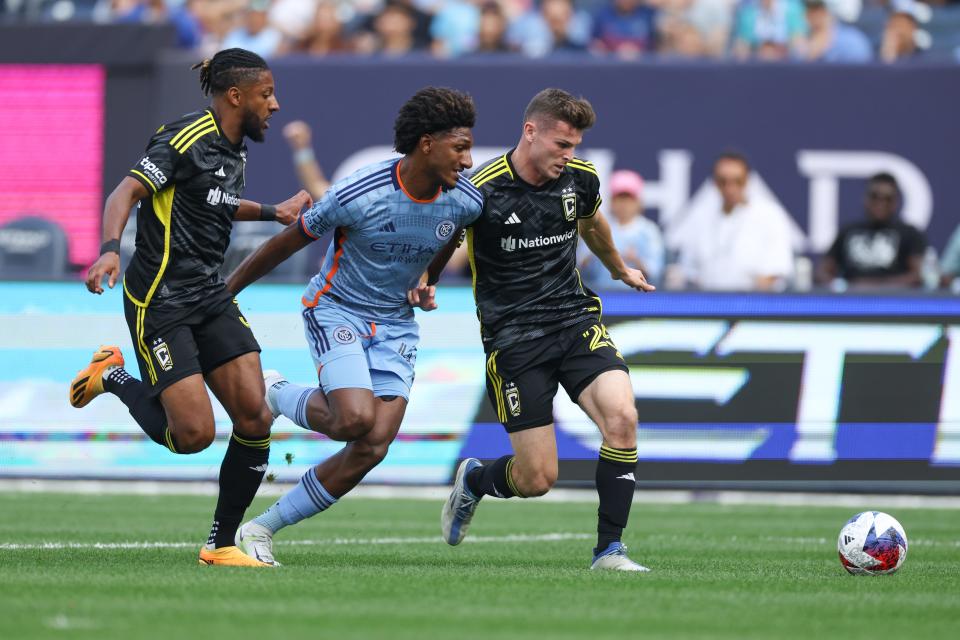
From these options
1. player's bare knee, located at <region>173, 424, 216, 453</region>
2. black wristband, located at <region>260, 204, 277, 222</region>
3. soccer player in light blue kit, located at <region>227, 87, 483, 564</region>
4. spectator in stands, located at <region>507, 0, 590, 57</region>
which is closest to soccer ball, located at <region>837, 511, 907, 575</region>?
soccer player in light blue kit, located at <region>227, 87, 483, 564</region>

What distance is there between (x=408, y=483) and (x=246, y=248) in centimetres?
337

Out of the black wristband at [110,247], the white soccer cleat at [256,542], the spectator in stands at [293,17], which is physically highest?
the spectator in stands at [293,17]

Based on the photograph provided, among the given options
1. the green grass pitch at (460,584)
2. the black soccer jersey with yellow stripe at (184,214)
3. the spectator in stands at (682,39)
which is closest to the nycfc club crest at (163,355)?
the black soccer jersey with yellow stripe at (184,214)

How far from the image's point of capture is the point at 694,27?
17.6m

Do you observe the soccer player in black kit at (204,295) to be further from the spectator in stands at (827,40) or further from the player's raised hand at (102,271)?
the spectator in stands at (827,40)

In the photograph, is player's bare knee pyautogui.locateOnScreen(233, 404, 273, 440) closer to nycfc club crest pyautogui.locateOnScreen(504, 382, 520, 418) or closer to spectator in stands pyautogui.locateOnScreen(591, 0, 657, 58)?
nycfc club crest pyautogui.locateOnScreen(504, 382, 520, 418)

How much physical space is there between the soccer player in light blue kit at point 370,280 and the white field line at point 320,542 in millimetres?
1061

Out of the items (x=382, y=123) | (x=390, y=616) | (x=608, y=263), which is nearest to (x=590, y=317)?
(x=608, y=263)

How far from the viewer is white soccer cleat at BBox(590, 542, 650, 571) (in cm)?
779

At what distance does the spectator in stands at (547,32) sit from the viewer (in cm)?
1777

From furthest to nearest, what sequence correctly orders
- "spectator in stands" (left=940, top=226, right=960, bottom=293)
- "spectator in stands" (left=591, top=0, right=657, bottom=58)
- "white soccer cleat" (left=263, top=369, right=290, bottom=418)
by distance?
"spectator in stands" (left=591, top=0, right=657, bottom=58) → "spectator in stands" (left=940, top=226, right=960, bottom=293) → "white soccer cleat" (left=263, top=369, right=290, bottom=418)

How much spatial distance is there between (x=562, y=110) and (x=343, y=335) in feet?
5.00

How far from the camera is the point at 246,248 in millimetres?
15008

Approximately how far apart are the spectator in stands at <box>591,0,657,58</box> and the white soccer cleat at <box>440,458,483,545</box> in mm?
9875
